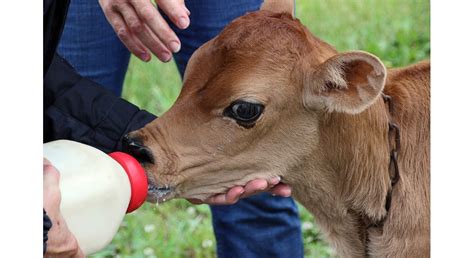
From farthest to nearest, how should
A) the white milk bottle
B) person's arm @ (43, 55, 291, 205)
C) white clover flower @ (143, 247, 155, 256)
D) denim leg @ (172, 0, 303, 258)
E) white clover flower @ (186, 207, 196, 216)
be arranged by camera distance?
white clover flower @ (186, 207, 196, 216) → white clover flower @ (143, 247, 155, 256) → denim leg @ (172, 0, 303, 258) → person's arm @ (43, 55, 291, 205) → the white milk bottle

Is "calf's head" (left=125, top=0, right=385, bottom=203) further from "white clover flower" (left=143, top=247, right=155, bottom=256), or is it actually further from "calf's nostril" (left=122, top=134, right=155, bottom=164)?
"white clover flower" (left=143, top=247, right=155, bottom=256)

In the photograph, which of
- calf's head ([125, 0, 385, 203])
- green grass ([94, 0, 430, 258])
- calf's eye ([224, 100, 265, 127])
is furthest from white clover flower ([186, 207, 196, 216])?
calf's eye ([224, 100, 265, 127])

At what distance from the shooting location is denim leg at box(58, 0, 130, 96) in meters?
3.38

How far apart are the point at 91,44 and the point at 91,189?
110 centimetres

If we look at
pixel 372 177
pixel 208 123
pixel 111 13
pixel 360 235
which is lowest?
pixel 360 235

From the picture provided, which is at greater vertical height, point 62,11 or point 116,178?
point 62,11

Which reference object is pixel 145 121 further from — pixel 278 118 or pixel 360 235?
pixel 360 235

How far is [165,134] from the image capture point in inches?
111

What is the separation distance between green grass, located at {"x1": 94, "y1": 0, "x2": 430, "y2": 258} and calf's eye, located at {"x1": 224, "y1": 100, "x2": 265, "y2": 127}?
111 centimetres

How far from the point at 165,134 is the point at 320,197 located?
0.54m

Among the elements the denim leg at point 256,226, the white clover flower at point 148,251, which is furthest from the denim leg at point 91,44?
the white clover flower at point 148,251

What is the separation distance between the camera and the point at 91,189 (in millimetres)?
2439
